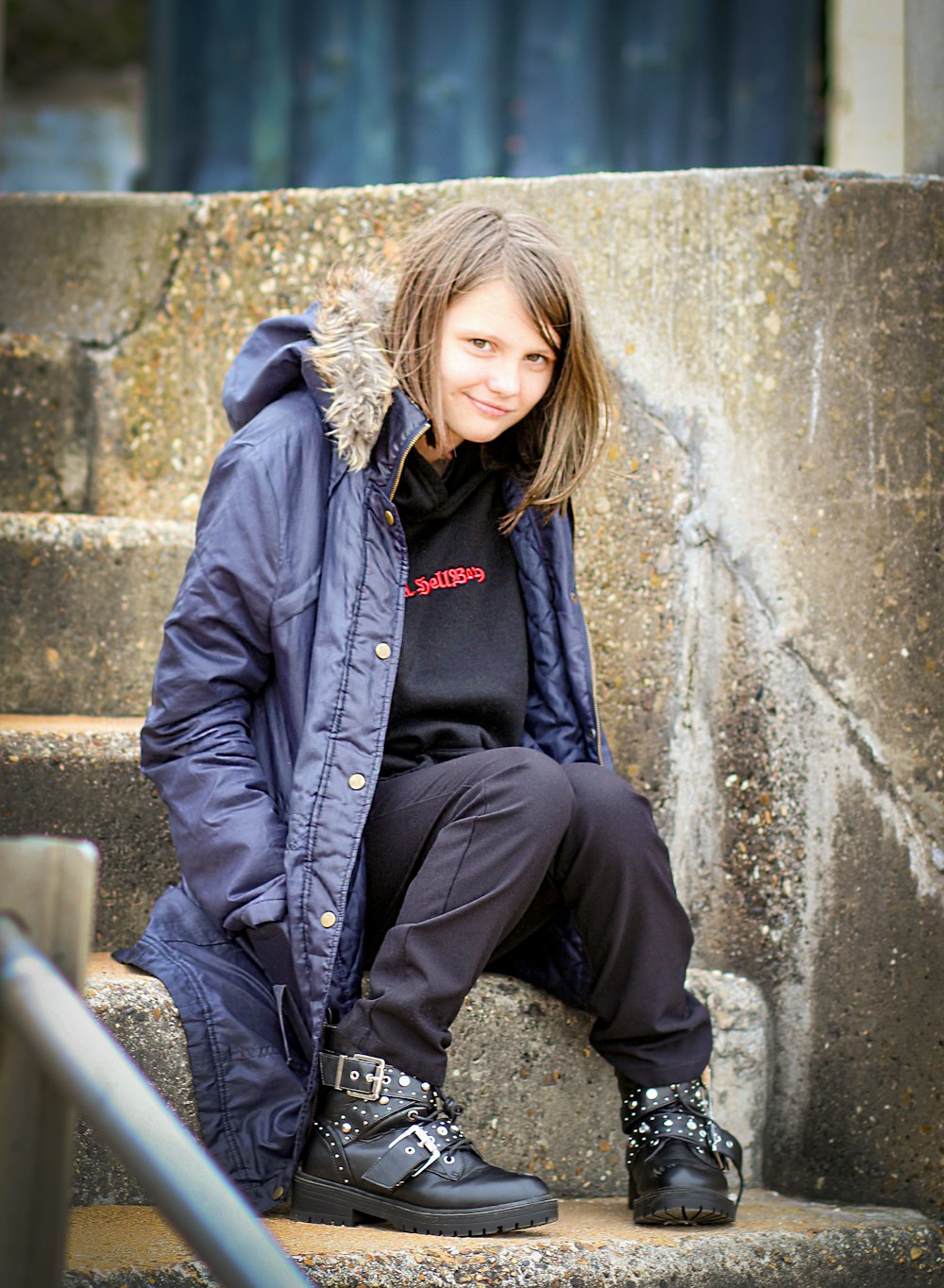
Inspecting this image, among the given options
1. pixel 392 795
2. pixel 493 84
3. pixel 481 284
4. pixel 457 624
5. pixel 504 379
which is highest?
pixel 493 84

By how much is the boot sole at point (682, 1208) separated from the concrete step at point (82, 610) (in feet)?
3.60

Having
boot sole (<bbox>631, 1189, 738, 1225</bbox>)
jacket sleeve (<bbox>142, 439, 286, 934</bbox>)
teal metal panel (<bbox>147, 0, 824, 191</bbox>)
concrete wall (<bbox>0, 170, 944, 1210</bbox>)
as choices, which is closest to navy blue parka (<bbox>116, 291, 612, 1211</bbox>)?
jacket sleeve (<bbox>142, 439, 286, 934</bbox>)

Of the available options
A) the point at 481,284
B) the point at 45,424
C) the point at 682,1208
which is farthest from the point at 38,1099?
the point at 45,424

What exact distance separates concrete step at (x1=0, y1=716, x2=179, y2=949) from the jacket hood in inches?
20.0

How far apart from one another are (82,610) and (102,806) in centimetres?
39

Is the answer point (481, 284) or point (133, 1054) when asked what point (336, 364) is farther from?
point (133, 1054)

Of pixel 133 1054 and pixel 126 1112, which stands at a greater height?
pixel 126 1112

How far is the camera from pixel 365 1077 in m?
1.56

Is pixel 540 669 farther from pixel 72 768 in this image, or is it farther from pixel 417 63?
pixel 417 63

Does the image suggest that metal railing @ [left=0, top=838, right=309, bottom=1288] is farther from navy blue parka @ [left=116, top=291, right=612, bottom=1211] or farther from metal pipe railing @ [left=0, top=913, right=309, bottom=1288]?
navy blue parka @ [left=116, top=291, right=612, bottom=1211]

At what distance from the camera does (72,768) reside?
1.94m

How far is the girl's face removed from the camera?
1.78m

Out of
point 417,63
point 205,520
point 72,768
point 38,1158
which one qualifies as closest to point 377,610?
point 205,520

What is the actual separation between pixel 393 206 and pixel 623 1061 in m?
1.43
